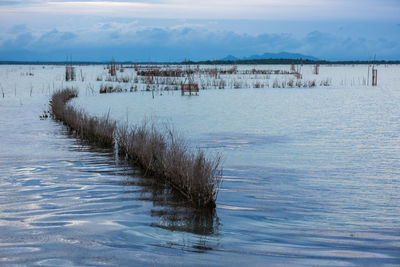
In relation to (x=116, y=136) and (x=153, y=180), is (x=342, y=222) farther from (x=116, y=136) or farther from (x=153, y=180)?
(x=116, y=136)

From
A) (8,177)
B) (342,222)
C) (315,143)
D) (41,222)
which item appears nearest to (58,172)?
(8,177)

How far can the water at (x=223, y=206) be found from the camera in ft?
16.1

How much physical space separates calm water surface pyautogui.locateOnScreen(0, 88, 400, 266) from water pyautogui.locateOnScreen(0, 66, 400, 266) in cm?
2

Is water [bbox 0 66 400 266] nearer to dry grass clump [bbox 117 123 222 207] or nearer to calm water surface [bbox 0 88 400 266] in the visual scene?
calm water surface [bbox 0 88 400 266]

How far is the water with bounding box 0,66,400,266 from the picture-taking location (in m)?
4.91

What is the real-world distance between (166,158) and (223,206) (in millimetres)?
1877

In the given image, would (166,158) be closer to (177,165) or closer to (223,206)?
(177,165)

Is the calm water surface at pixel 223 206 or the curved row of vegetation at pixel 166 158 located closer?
the calm water surface at pixel 223 206

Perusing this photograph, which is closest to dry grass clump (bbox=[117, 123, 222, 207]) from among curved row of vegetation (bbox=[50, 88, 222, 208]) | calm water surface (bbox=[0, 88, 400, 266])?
curved row of vegetation (bbox=[50, 88, 222, 208])

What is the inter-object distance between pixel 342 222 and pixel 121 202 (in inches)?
127

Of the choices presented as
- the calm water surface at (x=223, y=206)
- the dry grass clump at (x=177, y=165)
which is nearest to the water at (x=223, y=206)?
the calm water surface at (x=223, y=206)

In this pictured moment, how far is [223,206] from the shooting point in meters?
7.01

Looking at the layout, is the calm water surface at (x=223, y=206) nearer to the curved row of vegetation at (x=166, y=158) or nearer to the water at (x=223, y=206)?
the water at (x=223, y=206)

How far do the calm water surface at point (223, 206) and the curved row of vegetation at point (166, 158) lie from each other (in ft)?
0.93
